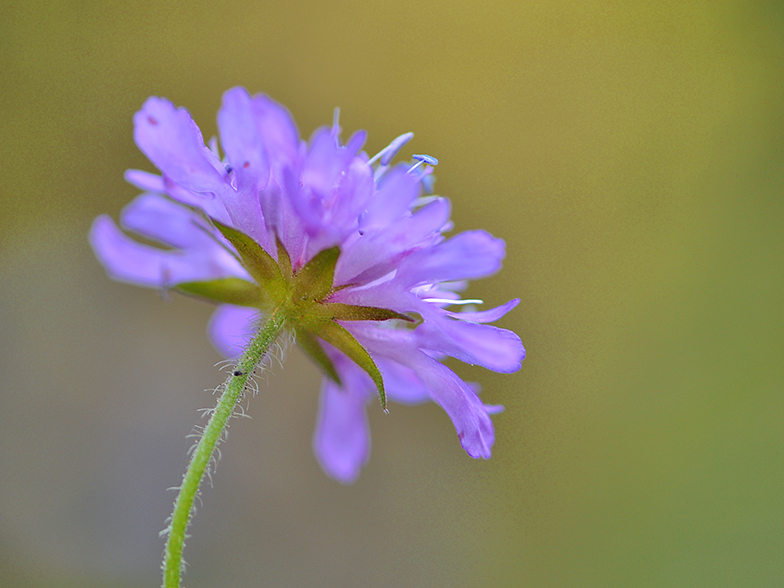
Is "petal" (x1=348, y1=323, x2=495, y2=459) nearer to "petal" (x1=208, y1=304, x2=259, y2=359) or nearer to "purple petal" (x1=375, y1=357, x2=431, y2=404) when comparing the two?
"purple petal" (x1=375, y1=357, x2=431, y2=404)

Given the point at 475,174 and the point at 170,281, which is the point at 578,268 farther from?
the point at 170,281

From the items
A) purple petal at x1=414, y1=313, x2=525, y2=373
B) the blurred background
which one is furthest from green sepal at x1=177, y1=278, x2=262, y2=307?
the blurred background

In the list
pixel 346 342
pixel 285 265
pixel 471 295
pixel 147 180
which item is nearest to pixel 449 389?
pixel 346 342

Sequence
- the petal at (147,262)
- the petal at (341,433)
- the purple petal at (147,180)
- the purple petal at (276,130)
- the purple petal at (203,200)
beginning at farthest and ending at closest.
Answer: the petal at (341,433), the petal at (147,262), the purple petal at (147,180), the purple petal at (203,200), the purple petal at (276,130)

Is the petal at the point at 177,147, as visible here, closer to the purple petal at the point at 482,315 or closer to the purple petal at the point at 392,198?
the purple petal at the point at 392,198

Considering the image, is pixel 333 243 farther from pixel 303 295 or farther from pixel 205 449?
pixel 205 449

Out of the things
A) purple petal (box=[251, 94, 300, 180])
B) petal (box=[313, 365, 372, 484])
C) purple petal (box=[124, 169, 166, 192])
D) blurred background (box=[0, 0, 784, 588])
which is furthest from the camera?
blurred background (box=[0, 0, 784, 588])

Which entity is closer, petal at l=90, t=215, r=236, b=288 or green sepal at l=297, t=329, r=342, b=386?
green sepal at l=297, t=329, r=342, b=386

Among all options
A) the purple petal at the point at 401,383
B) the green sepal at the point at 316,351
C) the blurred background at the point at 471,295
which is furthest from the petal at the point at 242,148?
the blurred background at the point at 471,295
